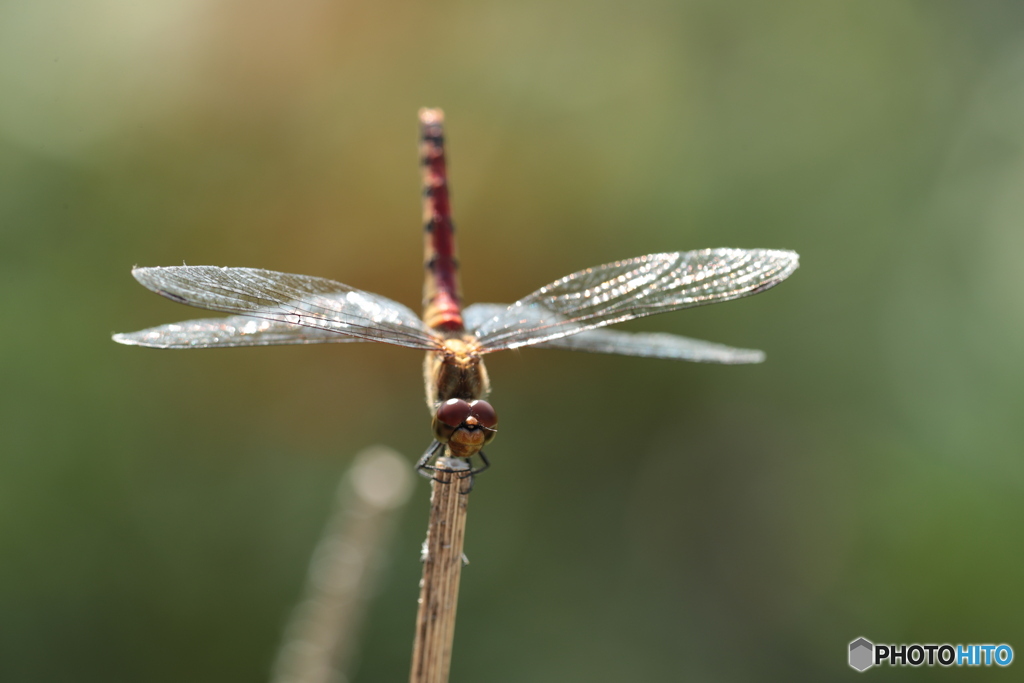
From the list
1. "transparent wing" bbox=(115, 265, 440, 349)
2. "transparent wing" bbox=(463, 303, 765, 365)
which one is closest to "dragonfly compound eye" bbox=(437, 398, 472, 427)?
"transparent wing" bbox=(115, 265, 440, 349)

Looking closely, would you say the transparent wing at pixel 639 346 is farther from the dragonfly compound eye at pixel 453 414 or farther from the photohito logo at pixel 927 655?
the photohito logo at pixel 927 655

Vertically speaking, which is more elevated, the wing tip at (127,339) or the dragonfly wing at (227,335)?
the dragonfly wing at (227,335)

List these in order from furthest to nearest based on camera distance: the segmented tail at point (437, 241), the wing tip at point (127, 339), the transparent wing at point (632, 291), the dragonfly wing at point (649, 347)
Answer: the segmented tail at point (437, 241) < the dragonfly wing at point (649, 347) < the transparent wing at point (632, 291) < the wing tip at point (127, 339)

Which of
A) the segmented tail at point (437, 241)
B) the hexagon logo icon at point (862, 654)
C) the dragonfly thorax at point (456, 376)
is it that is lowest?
the hexagon logo icon at point (862, 654)

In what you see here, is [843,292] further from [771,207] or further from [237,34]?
[237,34]

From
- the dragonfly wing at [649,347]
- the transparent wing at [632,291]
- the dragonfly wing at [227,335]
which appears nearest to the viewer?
the dragonfly wing at [227,335]

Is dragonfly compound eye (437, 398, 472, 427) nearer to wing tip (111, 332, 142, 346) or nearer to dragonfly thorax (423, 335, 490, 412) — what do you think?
dragonfly thorax (423, 335, 490, 412)

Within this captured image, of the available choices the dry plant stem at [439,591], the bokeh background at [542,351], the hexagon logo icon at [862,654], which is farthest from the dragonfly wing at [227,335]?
the hexagon logo icon at [862,654]

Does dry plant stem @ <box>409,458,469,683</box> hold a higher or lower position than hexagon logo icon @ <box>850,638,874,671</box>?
higher
